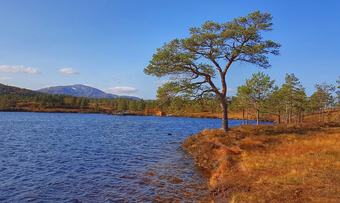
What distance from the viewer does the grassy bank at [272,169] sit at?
14.7 m

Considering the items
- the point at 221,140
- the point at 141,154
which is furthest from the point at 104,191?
the point at 221,140

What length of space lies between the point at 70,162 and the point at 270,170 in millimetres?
20037

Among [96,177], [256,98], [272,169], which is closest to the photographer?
[272,169]

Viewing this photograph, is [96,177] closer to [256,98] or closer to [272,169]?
[272,169]

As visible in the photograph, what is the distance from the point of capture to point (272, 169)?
66.7ft

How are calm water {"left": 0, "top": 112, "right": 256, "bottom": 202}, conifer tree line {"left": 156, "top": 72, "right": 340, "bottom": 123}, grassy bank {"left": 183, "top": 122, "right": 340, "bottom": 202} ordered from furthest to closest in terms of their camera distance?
conifer tree line {"left": 156, "top": 72, "right": 340, "bottom": 123}, calm water {"left": 0, "top": 112, "right": 256, "bottom": 202}, grassy bank {"left": 183, "top": 122, "right": 340, "bottom": 202}

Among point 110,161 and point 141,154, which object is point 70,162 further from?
point 141,154

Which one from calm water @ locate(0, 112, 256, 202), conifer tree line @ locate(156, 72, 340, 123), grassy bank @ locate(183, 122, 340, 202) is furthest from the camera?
conifer tree line @ locate(156, 72, 340, 123)

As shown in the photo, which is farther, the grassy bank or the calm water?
the calm water

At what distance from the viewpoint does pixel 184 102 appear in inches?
1577

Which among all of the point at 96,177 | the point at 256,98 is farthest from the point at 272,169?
the point at 256,98

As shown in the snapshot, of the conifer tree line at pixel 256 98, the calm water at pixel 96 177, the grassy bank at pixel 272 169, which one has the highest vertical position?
the conifer tree line at pixel 256 98

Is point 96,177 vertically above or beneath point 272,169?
beneath

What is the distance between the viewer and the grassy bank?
1468 cm
